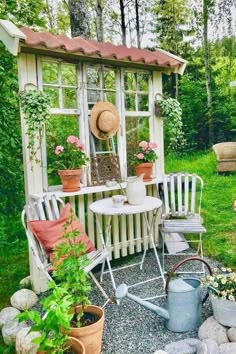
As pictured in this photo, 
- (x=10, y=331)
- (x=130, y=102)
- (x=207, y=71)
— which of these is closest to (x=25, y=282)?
(x=10, y=331)

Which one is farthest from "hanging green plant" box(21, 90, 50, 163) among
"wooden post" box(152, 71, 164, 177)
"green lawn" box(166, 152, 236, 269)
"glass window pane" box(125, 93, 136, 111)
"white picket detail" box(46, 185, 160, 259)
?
"green lawn" box(166, 152, 236, 269)

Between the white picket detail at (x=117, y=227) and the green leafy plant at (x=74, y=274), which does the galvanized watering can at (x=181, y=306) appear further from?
the white picket detail at (x=117, y=227)

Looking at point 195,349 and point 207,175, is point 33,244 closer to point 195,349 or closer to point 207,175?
point 195,349

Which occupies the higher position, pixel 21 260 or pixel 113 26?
pixel 113 26

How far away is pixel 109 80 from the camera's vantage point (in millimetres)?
3689

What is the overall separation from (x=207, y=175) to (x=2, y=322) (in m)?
6.00

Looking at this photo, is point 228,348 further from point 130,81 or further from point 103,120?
point 130,81

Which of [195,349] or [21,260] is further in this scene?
[21,260]

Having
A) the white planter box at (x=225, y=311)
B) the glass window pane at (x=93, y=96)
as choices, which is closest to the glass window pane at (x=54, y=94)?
the glass window pane at (x=93, y=96)

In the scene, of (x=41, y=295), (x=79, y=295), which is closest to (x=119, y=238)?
(x=41, y=295)

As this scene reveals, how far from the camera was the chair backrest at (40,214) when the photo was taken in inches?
105

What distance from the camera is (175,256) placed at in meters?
3.93

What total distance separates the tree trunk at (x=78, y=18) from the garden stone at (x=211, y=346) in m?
3.75

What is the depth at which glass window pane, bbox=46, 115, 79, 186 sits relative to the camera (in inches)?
129
